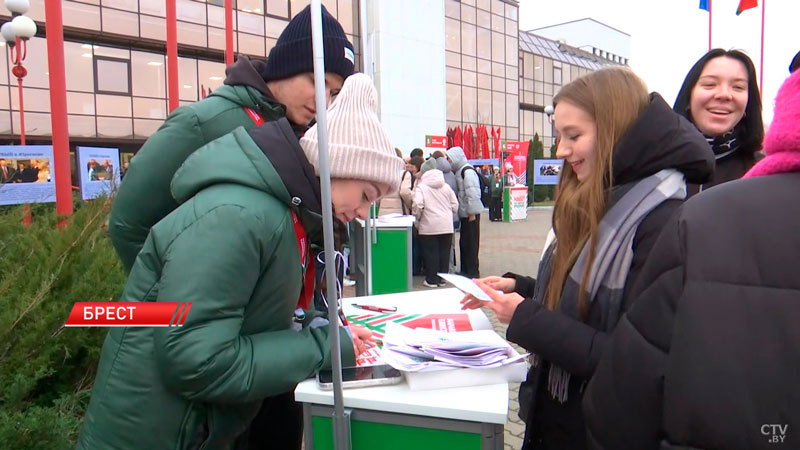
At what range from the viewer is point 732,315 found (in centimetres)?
77

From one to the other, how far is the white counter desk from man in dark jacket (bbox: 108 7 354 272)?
89 cm

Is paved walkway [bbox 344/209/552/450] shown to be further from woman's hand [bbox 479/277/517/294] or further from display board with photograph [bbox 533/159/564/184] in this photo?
display board with photograph [bbox 533/159/564/184]

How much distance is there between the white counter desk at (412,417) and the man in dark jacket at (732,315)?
48 centimetres

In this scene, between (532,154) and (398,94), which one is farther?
(532,154)

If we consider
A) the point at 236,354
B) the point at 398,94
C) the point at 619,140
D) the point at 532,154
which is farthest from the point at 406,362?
the point at 532,154

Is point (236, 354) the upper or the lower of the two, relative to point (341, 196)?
lower

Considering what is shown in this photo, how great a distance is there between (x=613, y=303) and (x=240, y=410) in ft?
3.19

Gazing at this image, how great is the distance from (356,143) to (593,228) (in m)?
0.66

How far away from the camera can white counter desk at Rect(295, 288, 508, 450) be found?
1309mm

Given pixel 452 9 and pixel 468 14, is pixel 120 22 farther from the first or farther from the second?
pixel 468 14

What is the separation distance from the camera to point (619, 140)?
4.80ft

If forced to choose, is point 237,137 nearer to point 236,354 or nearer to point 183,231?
point 183,231

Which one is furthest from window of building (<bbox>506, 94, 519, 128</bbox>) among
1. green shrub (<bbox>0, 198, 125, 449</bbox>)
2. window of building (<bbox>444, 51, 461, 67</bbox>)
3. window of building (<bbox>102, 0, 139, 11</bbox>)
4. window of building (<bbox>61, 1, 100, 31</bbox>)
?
green shrub (<bbox>0, 198, 125, 449</bbox>)

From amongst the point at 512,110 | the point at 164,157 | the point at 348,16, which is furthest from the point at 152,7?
the point at 512,110
